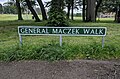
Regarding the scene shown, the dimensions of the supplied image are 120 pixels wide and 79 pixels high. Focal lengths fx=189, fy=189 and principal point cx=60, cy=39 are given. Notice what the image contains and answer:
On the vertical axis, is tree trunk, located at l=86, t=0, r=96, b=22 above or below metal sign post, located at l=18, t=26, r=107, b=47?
above

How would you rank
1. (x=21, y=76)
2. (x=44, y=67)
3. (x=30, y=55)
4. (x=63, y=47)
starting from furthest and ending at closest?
(x=63, y=47) < (x=30, y=55) < (x=44, y=67) < (x=21, y=76)

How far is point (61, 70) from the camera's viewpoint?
4117mm

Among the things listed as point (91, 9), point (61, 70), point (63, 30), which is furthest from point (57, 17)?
point (91, 9)

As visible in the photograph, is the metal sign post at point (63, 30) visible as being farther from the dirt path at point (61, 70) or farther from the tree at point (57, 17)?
the tree at point (57, 17)

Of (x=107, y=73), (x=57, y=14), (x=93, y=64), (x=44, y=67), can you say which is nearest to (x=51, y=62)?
(x=44, y=67)

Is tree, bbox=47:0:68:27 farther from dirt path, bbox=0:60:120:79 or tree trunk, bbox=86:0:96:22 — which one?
tree trunk, bbox=86:0:96:22

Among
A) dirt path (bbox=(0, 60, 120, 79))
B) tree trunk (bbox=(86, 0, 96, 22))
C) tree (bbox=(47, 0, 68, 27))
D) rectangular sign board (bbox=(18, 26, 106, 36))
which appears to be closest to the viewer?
dirt path (bbox=(0, 60, 120, 79))

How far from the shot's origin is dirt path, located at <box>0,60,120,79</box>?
382cm

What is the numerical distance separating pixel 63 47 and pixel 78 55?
1.79 ft

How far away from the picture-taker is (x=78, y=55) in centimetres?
504

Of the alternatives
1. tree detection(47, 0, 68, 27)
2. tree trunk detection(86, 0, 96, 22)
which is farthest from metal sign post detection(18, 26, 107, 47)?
tree trunk detection(86, 0, 96, 22)

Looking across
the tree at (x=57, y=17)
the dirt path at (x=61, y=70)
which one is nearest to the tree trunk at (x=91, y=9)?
the tree at (x=57, y=17)

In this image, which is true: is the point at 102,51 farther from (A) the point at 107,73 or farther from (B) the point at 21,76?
(B) the point at 21,76

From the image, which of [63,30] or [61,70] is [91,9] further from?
[61,70]
